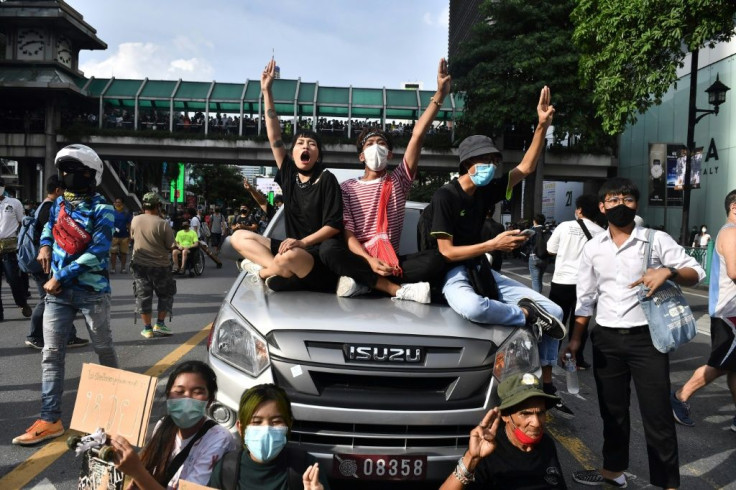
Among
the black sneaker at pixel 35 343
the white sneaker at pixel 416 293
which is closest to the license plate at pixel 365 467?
the white sneaker at pixel 416 293

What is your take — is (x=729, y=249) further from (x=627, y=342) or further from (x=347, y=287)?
(x=347, y=287)

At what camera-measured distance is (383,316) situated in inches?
130

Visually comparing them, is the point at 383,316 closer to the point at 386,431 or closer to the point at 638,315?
the point at 386,431

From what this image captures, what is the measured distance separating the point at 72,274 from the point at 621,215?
3504mm

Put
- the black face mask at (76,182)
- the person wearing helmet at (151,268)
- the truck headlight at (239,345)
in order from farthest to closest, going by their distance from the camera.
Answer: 1. the person wearing helmet at (151,268)
2. the black face mask at (76,182)
3. the truck headlight at (239,345)

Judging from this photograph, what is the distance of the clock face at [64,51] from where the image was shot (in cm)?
4133

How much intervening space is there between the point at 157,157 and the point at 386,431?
39.6 meters

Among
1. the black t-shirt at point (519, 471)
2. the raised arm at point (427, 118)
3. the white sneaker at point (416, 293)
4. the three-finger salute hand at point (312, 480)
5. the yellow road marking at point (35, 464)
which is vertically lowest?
the yellow road marking at point (35, 464)

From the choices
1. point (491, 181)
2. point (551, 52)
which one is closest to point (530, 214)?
point (551, 52)

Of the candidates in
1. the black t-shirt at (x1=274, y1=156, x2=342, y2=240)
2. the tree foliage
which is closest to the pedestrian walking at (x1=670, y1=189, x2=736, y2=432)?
the black t-shirt at (x1=274, y1=156, x2=342, y2=240)

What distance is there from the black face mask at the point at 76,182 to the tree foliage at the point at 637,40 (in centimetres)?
1459

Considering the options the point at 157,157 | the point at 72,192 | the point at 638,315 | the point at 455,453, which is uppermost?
the point at 157,157

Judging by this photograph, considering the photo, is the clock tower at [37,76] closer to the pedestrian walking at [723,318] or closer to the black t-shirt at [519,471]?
the pedestrian walking at [723,318]

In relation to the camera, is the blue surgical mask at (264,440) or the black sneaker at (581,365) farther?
the black sneaker at (581,365)
